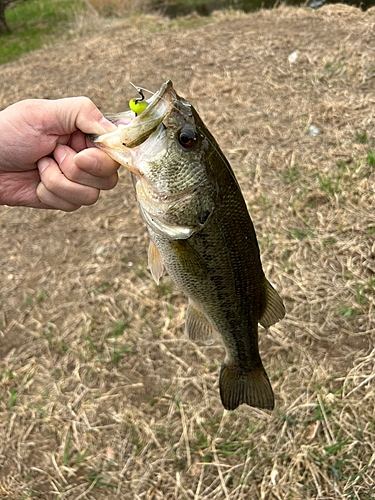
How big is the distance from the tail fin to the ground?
0.56 meters

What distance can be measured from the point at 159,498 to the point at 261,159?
3.58 m

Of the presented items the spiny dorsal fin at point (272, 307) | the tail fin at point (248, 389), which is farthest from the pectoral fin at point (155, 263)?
the tail fin at point (248, 389)

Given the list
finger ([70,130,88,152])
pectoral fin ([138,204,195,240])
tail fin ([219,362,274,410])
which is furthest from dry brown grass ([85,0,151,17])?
tail fin ([219,362,274,410])

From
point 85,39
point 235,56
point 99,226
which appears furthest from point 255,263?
point 85,39

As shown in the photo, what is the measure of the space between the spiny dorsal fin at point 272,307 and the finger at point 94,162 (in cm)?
95

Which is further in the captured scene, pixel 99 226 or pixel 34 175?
pixel 99 226

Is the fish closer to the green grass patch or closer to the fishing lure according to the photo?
the fishing lure

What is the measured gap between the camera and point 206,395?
2783 mm

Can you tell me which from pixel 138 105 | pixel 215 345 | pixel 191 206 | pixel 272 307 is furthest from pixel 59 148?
pixel 215 345

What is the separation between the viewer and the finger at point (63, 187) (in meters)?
1.99

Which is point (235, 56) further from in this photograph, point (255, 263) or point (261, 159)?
point (255, 263)

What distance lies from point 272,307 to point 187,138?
0.93 meters

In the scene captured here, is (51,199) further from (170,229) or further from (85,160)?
(170,229)

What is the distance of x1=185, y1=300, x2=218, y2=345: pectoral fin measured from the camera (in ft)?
6.83
